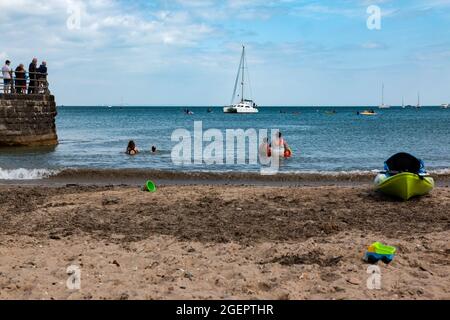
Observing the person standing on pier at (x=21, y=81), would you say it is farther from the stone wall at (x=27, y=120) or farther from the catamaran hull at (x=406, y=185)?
the catamaran hull at (x=406, y=185)

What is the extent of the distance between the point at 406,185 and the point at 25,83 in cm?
2085

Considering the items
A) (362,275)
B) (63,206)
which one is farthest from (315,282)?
(63,206)

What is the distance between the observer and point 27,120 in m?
26.0

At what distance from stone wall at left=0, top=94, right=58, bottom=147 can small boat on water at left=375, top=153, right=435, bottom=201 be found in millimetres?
18671

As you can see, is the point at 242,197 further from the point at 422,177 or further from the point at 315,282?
the point at 315,282

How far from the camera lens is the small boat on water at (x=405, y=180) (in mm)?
11133

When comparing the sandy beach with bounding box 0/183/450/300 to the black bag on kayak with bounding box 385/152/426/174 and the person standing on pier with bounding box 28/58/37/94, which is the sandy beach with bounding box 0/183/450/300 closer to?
the black bag on kayak with bounding box 385/152/426/174

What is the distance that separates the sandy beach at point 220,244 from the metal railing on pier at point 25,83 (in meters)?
13.6

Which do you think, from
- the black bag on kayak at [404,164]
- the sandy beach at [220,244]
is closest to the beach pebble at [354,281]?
the sandy beach at [220,244]

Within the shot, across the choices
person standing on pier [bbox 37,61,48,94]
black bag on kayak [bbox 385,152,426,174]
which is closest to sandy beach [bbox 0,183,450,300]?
black bag on kayak [bbox 385,152,426,174]

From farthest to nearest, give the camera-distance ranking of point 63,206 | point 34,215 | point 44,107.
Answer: point 44,107 < point 63,206 < point 34,215

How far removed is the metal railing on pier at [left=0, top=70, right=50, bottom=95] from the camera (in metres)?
24.3

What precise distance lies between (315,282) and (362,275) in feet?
2.15

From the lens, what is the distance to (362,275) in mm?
6344
